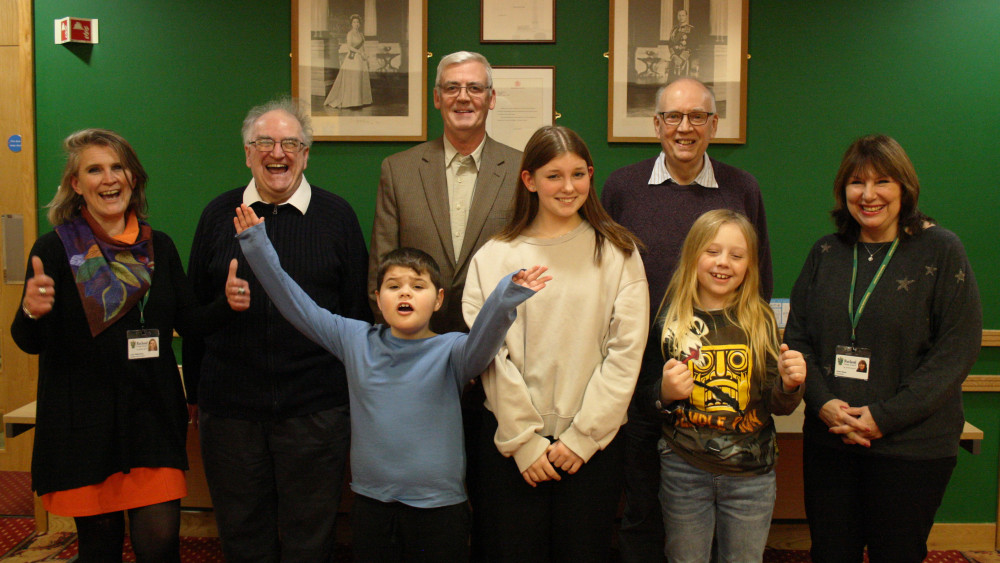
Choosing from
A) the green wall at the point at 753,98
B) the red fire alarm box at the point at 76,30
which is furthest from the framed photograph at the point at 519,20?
the red fire alarm box at the point at 76,30

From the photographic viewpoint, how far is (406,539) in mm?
1780

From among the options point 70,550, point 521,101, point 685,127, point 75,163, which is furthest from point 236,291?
point 70,550

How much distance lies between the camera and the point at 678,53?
3.05 m

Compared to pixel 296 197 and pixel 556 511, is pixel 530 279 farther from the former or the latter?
pixel 296 197

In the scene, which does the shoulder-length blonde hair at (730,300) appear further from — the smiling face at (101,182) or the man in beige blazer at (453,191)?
the smiling face at (101,182)

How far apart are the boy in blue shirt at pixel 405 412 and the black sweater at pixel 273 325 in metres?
0.22

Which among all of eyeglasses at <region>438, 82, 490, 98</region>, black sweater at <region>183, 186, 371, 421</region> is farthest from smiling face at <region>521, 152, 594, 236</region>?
black sweater at <region>183, 186, 371, 421</region>

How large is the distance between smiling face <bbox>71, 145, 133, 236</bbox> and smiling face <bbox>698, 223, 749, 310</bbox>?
1.78 metres

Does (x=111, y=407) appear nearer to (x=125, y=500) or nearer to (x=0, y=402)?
(x=125, y=500)

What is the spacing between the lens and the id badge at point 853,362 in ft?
6.15

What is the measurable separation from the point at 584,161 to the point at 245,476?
1446 millimetres

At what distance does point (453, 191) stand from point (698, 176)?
0.87m

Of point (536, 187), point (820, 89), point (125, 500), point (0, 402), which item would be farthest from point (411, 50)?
point (0, 402)

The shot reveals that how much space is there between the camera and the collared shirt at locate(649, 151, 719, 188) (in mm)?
2234
